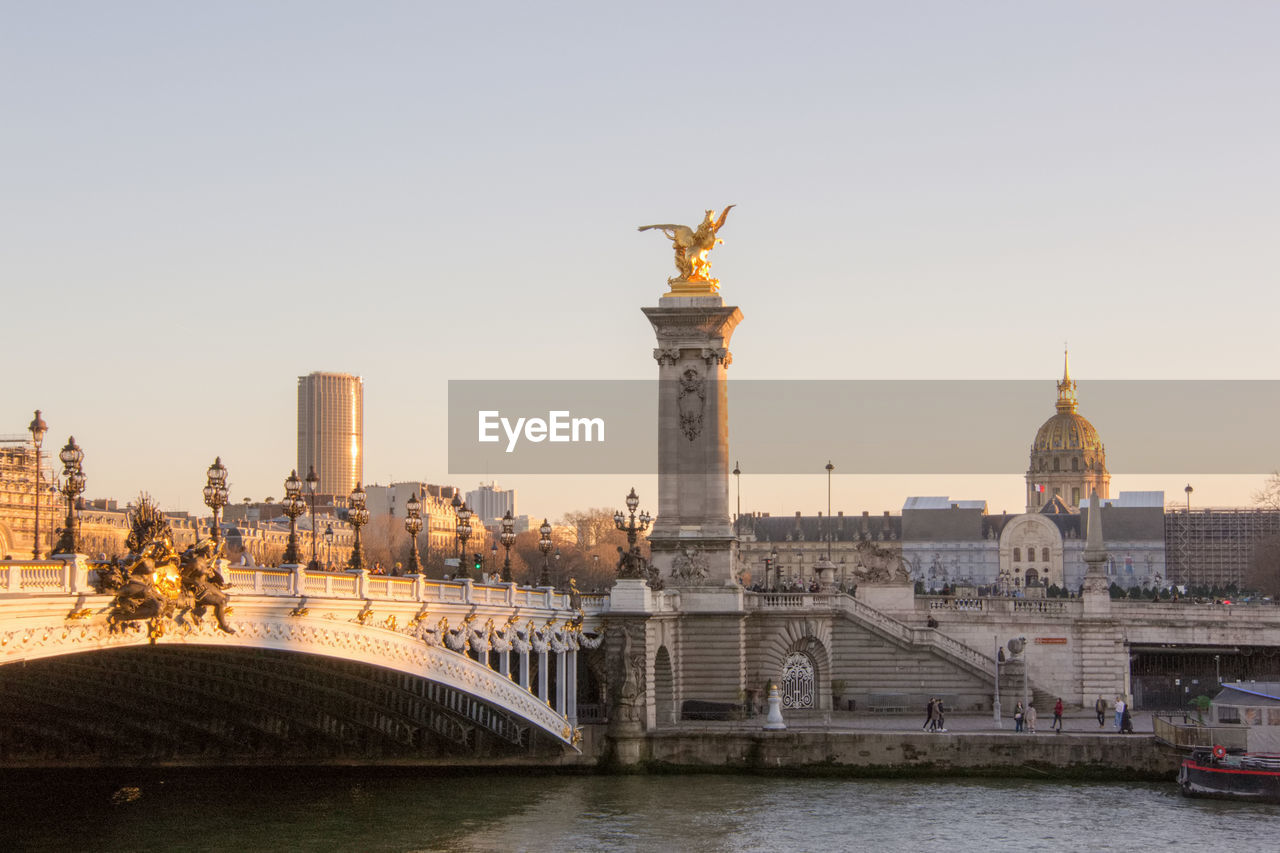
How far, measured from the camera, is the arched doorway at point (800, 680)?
6216 centimetres

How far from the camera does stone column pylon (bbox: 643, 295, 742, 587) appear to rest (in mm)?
61188

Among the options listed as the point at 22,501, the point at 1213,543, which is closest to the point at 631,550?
the point at 22,501

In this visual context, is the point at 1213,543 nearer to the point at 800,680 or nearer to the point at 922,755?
the point at 800,680

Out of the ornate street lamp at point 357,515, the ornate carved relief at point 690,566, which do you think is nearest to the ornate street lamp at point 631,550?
the ornate carved relief at point 690,566

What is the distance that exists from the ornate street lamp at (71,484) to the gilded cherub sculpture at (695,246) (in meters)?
32.6

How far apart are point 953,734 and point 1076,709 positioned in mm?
13310

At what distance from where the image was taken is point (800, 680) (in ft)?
205

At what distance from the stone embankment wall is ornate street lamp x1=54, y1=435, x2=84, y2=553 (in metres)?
23.6

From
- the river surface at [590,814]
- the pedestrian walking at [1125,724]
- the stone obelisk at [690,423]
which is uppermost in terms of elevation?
the stone obelisk at [690,423]

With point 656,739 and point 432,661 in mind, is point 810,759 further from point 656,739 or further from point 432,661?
point 432,661

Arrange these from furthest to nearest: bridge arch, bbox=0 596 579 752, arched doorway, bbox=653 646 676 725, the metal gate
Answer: the metal gate, arched doorway, bbox=653 646 676 725, bridge arch, bbox=0 596 579 752

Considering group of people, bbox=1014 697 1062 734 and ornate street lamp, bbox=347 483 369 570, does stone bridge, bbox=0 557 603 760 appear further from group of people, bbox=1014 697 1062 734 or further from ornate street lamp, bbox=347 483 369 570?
group of people, bbox=1014 697 1062 734

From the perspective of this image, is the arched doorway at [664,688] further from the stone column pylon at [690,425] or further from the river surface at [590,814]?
the river surface at [590,814]

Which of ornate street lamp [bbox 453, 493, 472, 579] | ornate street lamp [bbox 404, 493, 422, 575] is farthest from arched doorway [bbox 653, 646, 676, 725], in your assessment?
ornate street lamp [bbox 404, 493, 422, 575]
